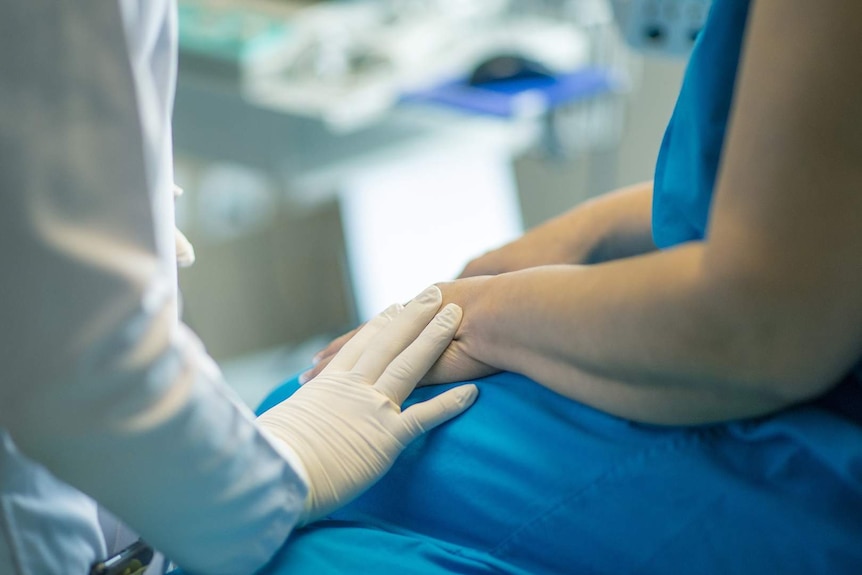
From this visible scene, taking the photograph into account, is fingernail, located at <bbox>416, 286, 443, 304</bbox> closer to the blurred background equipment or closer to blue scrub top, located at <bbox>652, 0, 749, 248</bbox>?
blue scrub top, located at <bbox>652, 0, 749, 248</bbox>

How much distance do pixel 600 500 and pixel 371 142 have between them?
58.0 inches

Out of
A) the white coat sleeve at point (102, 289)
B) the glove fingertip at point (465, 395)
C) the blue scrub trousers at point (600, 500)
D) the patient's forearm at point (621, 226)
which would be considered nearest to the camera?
the white coat sleeve at point (102, 289)

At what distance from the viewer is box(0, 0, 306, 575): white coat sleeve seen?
0.50 meters

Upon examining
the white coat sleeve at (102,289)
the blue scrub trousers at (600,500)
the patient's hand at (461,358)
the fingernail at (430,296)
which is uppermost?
the white coat sleeve at (102,289)

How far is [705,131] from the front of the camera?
65 cm

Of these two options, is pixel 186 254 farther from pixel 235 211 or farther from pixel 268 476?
pixel 235 211

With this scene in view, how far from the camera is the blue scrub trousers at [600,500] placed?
62 centimetres

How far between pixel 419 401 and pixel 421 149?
1326mm

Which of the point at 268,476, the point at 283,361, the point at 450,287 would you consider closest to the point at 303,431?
the point at 268,476

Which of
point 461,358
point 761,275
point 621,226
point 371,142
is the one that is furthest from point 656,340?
point 371,142

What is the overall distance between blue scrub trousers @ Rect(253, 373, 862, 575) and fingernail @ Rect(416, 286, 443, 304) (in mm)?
112

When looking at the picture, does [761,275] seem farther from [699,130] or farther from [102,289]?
[102,289]

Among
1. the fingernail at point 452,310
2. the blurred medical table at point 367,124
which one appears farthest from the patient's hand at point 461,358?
the blurred medical table at point 367,124

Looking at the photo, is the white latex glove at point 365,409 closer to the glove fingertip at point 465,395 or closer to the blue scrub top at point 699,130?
the glove fingertip at point 465,395
